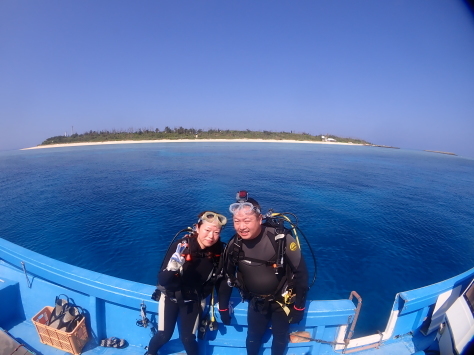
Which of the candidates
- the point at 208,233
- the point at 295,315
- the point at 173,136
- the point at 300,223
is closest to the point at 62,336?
the point at 208,233

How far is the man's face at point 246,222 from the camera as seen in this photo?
70.6 inches

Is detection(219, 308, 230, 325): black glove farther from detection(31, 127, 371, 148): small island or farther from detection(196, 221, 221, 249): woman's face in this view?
detection(31, 127, 371, 148): small island

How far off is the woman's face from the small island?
58911 millimetres

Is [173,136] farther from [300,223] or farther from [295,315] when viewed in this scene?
[295,315]

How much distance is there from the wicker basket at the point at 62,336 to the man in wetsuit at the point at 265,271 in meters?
1.53

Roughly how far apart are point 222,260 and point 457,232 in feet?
38.6

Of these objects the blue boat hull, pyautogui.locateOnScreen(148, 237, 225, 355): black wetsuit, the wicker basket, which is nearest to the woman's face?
pyautogui.locateOnScreen(148, 237, 225, 355): black wetsuit

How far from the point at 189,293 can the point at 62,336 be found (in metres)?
1.45

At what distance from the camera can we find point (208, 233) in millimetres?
1832

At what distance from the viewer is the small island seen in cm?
5628

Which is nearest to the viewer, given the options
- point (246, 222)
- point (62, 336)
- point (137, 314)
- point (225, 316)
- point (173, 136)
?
point (246, 222)

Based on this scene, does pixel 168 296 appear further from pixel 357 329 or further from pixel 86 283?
pixel 357 329

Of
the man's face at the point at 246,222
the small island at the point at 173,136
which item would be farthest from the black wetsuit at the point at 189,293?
the small island at the point at 173,136

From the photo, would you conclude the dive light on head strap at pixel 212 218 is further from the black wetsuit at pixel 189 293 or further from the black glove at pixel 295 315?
the black glove at pixel 295 315
